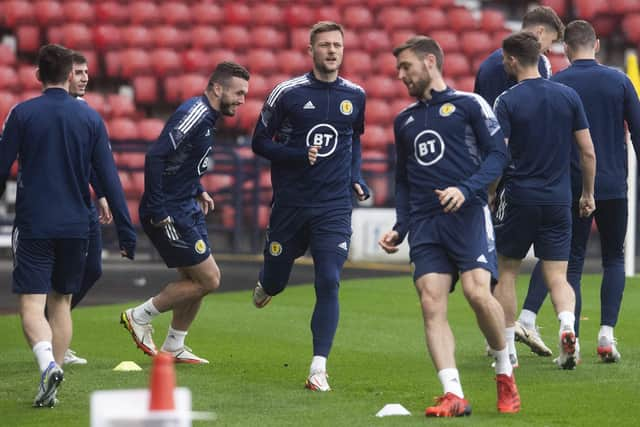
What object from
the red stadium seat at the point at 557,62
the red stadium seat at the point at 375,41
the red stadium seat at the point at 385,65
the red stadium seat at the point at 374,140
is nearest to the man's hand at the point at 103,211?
the red stadium seat at the point at 374,140

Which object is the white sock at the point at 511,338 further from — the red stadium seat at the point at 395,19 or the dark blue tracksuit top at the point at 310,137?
the red stadium seat at the point at 395,19

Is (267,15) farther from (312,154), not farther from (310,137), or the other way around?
(312,154)

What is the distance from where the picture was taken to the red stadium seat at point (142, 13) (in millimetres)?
23469

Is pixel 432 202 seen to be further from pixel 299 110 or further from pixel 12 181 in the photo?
pixel 12 181

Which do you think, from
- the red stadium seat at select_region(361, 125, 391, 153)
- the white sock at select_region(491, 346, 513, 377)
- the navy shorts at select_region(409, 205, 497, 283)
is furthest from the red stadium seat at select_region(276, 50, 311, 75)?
the white sock at select_region(491, 346, 513, 377)

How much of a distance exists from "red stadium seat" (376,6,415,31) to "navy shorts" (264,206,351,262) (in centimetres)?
1665

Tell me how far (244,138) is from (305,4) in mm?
3921

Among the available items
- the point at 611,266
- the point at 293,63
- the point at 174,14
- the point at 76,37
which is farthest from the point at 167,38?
the point at 611,266

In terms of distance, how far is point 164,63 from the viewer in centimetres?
2259

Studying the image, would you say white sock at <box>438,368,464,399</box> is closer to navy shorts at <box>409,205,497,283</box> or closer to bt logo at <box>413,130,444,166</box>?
navy shorts at <box>409,205,497,283</box>

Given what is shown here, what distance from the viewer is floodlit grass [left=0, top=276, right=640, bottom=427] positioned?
7.25 metres

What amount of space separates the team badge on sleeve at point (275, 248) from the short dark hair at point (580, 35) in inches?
92.3

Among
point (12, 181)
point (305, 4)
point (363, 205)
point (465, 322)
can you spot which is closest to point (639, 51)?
point (305, 4)

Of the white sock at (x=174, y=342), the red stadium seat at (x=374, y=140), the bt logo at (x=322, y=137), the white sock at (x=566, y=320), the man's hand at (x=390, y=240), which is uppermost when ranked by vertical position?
the bt logo at (x=322, y=137)
